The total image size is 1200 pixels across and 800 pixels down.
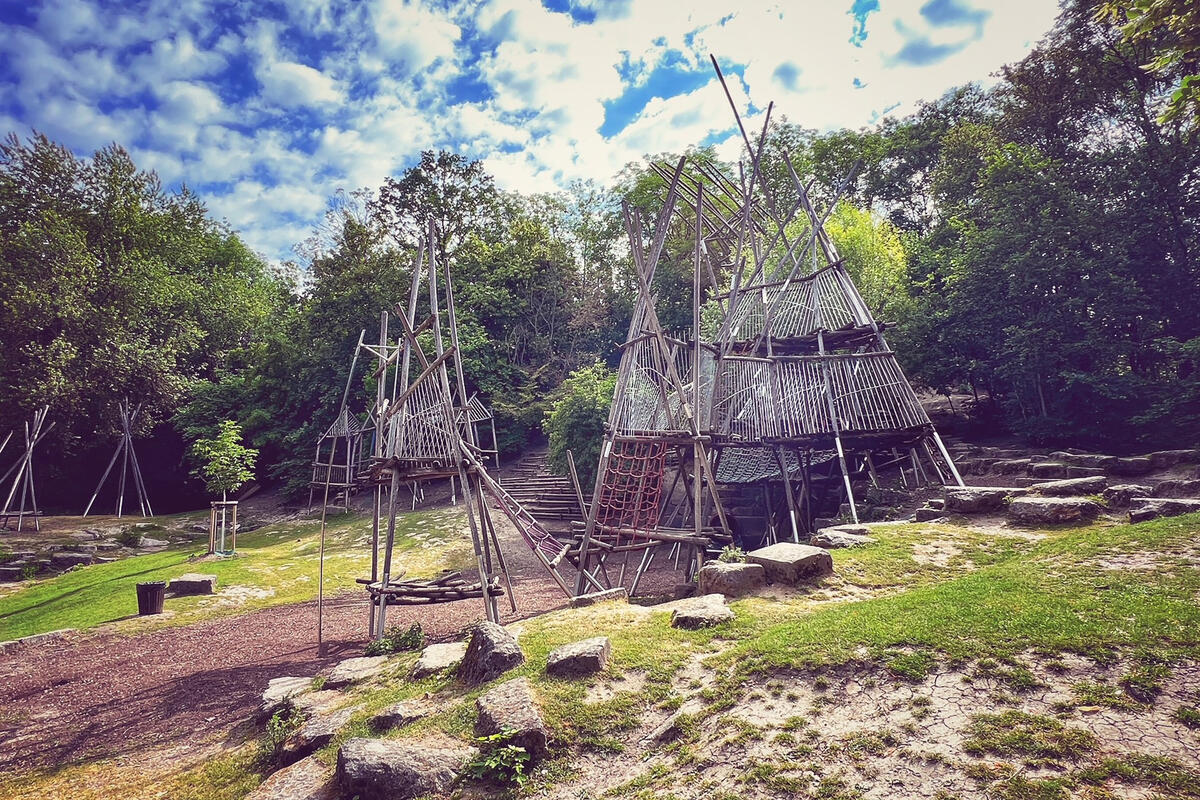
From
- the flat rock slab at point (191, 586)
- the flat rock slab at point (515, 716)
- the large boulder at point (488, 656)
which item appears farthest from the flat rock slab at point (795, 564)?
the flat rock slab at point (191, 586)

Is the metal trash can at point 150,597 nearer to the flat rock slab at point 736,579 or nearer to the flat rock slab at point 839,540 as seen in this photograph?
the flat rock slab at point 736,579

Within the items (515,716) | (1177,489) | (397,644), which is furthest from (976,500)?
(397,644)

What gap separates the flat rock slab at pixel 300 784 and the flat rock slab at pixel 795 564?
5026mm

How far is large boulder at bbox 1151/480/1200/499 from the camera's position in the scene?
807 cm

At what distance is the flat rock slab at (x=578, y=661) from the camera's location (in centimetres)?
481

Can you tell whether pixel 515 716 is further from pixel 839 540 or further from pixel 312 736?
pixel 839 540

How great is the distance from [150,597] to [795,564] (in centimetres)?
1245

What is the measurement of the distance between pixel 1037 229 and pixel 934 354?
4.42 metres

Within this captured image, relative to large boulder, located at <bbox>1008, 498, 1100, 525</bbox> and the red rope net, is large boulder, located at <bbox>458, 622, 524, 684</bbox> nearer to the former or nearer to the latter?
the red rope net

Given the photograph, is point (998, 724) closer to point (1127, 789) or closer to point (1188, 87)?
point (1127, 789)

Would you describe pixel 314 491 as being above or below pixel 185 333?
below

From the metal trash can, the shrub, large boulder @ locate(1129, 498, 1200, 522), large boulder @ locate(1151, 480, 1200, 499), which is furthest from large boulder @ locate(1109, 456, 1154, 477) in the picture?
the metal trash can

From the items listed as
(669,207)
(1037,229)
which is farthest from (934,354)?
(669,207)

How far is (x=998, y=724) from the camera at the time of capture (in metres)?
3.27
